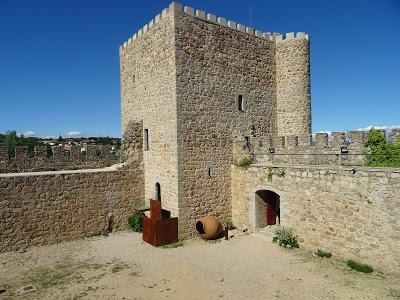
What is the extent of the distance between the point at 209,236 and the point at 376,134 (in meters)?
6.72

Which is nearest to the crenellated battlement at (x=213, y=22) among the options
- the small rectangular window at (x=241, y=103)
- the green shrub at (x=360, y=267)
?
the small rectangular window at (x=241, y=103)

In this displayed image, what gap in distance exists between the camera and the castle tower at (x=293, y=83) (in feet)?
49.6

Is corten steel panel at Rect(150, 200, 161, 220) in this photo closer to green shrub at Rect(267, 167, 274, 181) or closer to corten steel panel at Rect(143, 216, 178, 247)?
corten steel panel at Rect(143, 216, 178, 247)

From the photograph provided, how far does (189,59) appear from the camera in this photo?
40.8 ft

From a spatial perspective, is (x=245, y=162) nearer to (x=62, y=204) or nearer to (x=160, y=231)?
(x=160, y=231)

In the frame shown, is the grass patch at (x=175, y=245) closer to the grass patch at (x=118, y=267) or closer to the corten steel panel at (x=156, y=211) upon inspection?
the corten steel panel at (x=156, y=211)

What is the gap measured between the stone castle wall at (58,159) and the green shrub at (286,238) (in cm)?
886

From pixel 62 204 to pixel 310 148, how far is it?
964 cm

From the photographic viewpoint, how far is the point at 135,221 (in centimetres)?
1386

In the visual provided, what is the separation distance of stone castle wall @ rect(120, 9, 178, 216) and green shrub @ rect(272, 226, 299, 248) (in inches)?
150

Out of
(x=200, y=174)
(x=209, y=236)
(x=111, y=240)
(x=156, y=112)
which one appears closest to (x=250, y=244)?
(x=209, y=236)

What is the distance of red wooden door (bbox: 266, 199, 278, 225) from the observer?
13555 millimetres

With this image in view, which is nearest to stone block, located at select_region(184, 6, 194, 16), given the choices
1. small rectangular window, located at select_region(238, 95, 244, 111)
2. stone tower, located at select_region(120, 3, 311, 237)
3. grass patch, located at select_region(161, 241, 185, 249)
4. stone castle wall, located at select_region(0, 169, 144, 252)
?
stone tower, located at select_region(120, 3, 311, 237)

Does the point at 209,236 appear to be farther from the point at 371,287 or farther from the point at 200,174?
the point at 371,287
